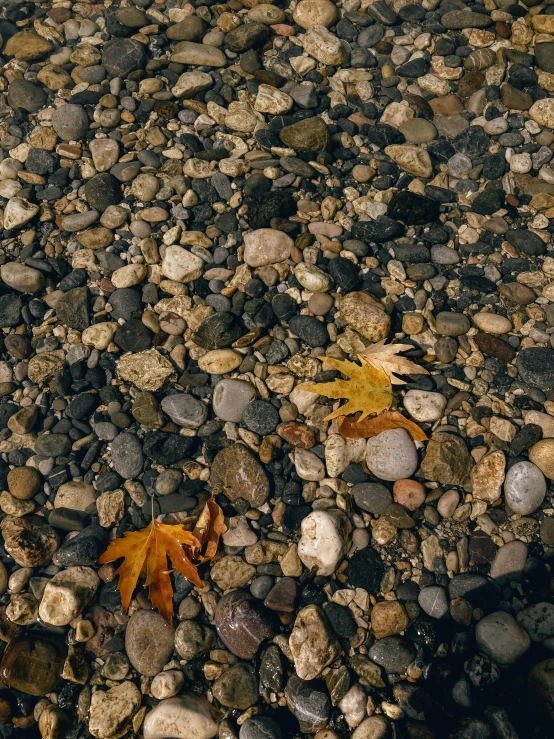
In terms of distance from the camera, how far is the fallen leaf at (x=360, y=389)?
10.4 ft

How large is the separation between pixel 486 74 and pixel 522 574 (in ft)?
12.0

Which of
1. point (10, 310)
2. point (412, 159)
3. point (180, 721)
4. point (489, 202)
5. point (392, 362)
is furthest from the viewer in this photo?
point (412, 159)

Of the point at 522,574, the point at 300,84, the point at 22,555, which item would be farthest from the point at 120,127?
the point at 522,574

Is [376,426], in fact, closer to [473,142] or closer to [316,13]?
[473,142]

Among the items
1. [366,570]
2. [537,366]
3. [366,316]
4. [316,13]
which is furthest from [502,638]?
[316,13]

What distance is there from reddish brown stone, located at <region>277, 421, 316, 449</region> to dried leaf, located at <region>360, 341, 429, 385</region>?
0.56 metres

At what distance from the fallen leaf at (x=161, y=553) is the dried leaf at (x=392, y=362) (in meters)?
1.22

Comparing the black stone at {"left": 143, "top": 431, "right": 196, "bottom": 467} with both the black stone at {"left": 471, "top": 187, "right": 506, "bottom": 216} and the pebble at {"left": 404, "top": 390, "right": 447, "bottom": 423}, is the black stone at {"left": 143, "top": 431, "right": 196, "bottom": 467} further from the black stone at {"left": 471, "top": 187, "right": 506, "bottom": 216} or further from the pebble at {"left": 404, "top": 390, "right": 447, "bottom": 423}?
the black stone at {"left": 471, "top": 187, "right": 506, "bottom": 216}

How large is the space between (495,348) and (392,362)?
26.0 inches

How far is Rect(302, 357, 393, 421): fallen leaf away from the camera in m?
3.18

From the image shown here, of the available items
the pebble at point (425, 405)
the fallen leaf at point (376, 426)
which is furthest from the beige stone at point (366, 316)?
the fallen leaf at point (376, 426)

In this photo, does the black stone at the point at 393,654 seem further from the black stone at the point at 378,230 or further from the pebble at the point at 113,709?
the black stone at the point at 378,230

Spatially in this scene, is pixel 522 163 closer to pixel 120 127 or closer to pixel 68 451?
pixel 120 127

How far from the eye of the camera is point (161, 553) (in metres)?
2.94
